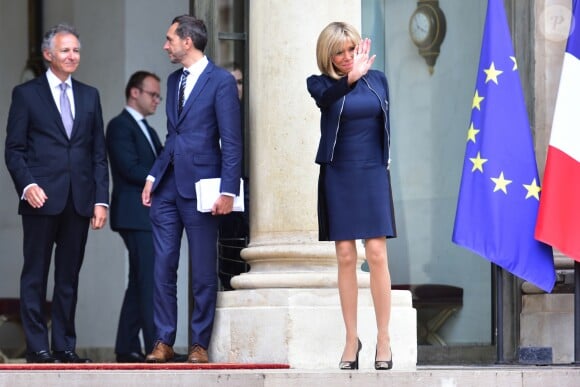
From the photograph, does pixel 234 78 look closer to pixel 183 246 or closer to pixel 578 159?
pixel 578 159

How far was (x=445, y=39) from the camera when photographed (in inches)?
514

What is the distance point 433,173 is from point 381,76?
9.26 ft

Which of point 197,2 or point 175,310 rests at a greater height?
point 197,2

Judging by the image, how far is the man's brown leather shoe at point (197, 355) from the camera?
35.3ft

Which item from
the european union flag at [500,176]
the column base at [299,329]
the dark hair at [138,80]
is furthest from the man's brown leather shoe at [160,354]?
the dark hair at [138,80]

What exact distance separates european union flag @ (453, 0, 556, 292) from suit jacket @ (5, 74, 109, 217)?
2.41 meters

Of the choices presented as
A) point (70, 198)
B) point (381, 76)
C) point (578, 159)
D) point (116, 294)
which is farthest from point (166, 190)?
point (116, 294)

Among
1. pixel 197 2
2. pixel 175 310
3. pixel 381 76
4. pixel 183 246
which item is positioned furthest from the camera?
pixel 183 246

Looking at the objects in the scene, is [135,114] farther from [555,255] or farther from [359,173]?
[359,173]

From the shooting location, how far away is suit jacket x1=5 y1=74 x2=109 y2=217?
11234 mm

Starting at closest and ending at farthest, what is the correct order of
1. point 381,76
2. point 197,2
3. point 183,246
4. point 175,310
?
point 381,76, point 175,310, point 197,2, point 183,246

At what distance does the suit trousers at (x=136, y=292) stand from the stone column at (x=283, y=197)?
1793 mm

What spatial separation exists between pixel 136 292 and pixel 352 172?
3397mm

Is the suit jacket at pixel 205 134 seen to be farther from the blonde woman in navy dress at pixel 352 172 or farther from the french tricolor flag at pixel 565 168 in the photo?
the french tricolor flag at pixel 565 168
